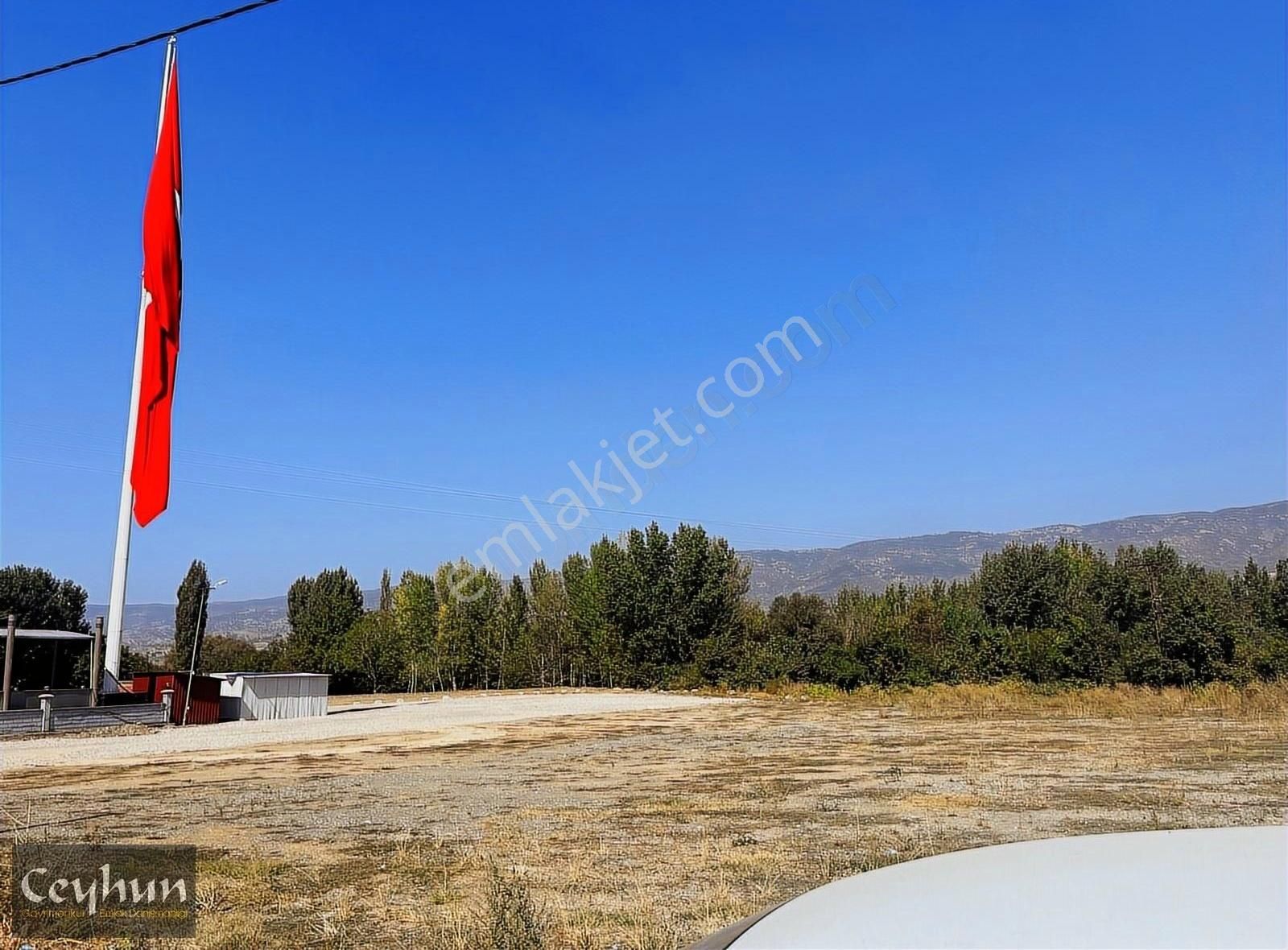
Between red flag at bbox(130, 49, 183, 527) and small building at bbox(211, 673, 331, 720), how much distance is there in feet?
24.7

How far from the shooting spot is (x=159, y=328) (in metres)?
22.8

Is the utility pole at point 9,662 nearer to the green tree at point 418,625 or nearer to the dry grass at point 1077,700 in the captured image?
the dry grass at point 1077,700

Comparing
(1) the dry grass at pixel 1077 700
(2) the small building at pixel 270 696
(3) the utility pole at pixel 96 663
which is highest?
(3) the utility pole at pixel 96 663

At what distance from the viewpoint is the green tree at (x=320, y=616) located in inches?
2141

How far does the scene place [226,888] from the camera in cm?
725

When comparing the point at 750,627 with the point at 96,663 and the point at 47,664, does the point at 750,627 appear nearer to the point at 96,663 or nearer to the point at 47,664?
the point at 47,664

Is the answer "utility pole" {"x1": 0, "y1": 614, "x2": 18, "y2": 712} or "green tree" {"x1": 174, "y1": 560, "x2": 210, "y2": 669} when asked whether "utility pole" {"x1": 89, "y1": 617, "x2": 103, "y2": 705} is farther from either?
"green tree" {"x1": 174, "y1": 560, "x2": 210, "y2": 669}

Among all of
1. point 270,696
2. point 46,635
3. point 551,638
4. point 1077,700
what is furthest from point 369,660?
point 1077,700

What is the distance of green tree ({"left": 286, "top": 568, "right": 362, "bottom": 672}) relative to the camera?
54375mm

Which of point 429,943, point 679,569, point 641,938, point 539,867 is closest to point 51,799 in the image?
point 539,867

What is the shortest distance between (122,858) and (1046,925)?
8.82 metres

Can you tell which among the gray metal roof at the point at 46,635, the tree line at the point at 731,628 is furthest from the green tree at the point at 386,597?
the gray metal roof at the point at 46,635

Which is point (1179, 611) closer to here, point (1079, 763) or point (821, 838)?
point (1079, 763)

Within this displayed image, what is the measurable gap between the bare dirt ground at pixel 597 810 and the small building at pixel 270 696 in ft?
24.8
